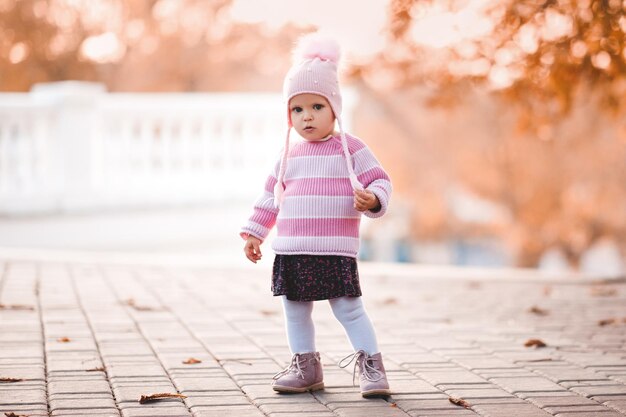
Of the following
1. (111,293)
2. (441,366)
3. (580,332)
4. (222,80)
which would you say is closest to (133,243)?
(111,293)

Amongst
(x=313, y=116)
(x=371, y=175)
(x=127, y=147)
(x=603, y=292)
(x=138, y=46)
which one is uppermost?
(x=138, y=46)

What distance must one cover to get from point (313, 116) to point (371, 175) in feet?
1.09

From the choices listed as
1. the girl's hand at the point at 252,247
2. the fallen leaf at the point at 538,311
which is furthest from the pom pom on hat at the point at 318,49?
the fallen leaf at the point at 538,311

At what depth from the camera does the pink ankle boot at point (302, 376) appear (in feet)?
14.3

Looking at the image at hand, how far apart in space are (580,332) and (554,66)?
2614 millimetres

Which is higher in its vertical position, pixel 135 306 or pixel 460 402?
pixel 135 306

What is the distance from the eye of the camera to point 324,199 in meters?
4.34

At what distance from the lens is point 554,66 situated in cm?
824

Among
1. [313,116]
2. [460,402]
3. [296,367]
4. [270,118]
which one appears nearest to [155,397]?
[296,367]

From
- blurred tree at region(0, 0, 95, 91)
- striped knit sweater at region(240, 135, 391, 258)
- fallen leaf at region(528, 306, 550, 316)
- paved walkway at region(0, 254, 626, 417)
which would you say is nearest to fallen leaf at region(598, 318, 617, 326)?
paved walkway at region(0, 254, 626, 417)

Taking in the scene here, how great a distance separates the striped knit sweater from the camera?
4320mm

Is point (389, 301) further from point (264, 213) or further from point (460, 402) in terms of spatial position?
point (460, 402)

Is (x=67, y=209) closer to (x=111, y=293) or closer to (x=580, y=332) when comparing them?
(x=111, y=293)

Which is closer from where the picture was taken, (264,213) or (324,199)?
(324,199)
